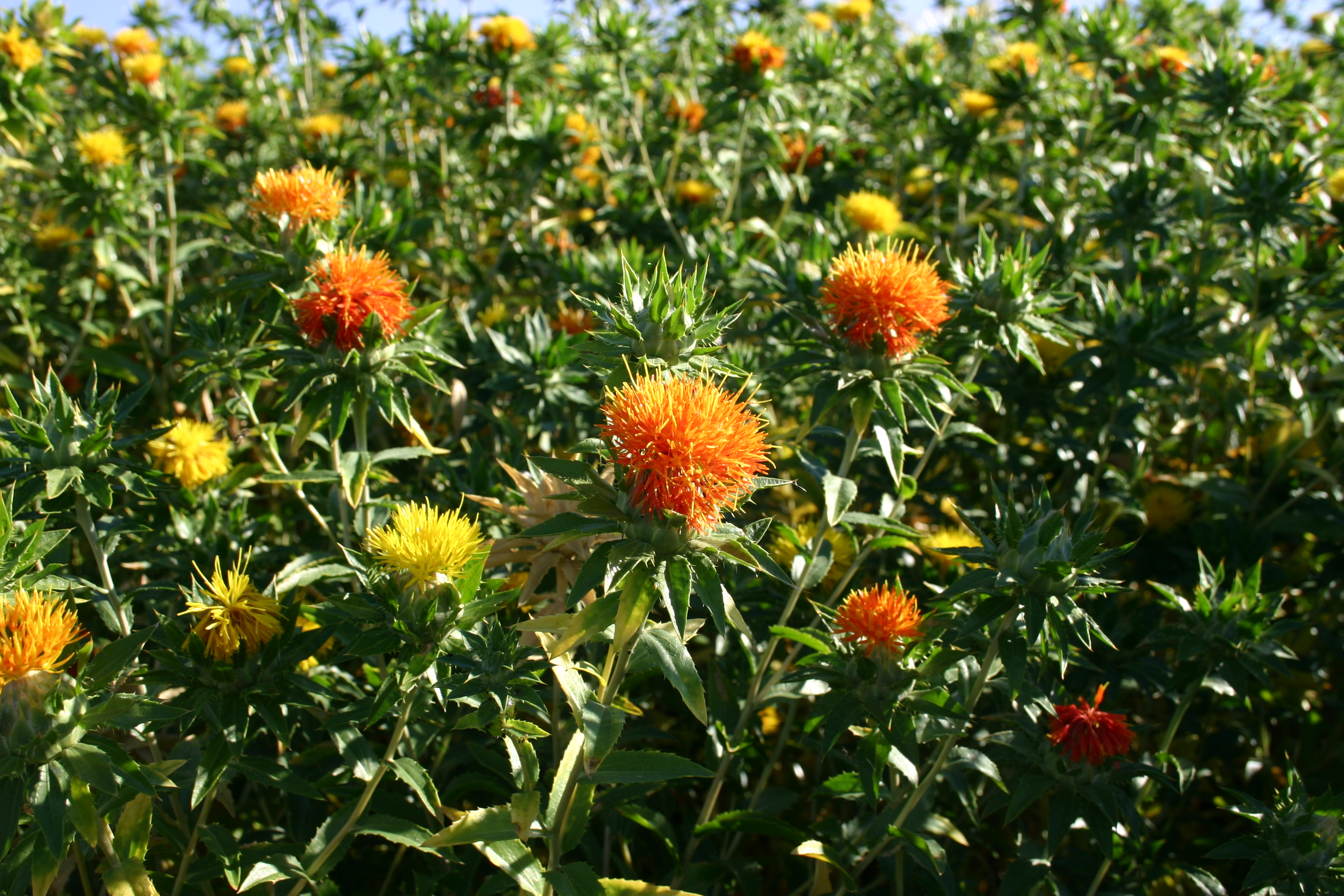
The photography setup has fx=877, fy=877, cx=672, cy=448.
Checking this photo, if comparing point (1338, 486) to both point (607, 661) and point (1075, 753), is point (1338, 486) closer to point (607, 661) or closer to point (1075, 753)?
point (1075, 753)

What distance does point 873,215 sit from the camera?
365 cm

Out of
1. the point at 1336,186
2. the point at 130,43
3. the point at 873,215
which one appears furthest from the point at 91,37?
the point at 1336,186

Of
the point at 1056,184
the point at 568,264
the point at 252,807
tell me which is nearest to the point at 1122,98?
the point at 1056,184

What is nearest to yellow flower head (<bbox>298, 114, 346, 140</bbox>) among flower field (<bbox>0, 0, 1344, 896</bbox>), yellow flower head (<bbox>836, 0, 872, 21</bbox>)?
flower field (<bbox>0, 0, 1344, 896</bbox>)

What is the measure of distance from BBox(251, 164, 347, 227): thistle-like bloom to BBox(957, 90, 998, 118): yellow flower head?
124 inches

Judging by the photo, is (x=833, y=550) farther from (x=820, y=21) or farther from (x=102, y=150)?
(x=820, y=21)

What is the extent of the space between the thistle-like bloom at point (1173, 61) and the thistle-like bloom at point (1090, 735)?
3097 mm

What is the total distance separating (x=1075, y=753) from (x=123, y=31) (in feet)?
16.5

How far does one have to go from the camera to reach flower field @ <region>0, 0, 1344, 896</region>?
1.60 meters

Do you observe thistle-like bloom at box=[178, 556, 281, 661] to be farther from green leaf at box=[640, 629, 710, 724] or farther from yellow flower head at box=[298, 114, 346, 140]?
yellow flower head at box=[298, 114, 346, 140]

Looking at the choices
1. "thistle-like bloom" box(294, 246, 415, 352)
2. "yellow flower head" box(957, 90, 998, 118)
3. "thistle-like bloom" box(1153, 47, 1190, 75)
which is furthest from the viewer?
"yellow flower head" box(957, 90, 998, 118)

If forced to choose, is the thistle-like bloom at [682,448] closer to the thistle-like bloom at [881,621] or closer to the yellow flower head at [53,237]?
the thistle-like bloom at [881,621]

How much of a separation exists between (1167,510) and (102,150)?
4.20 meters

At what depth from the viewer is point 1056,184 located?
13.9ft
